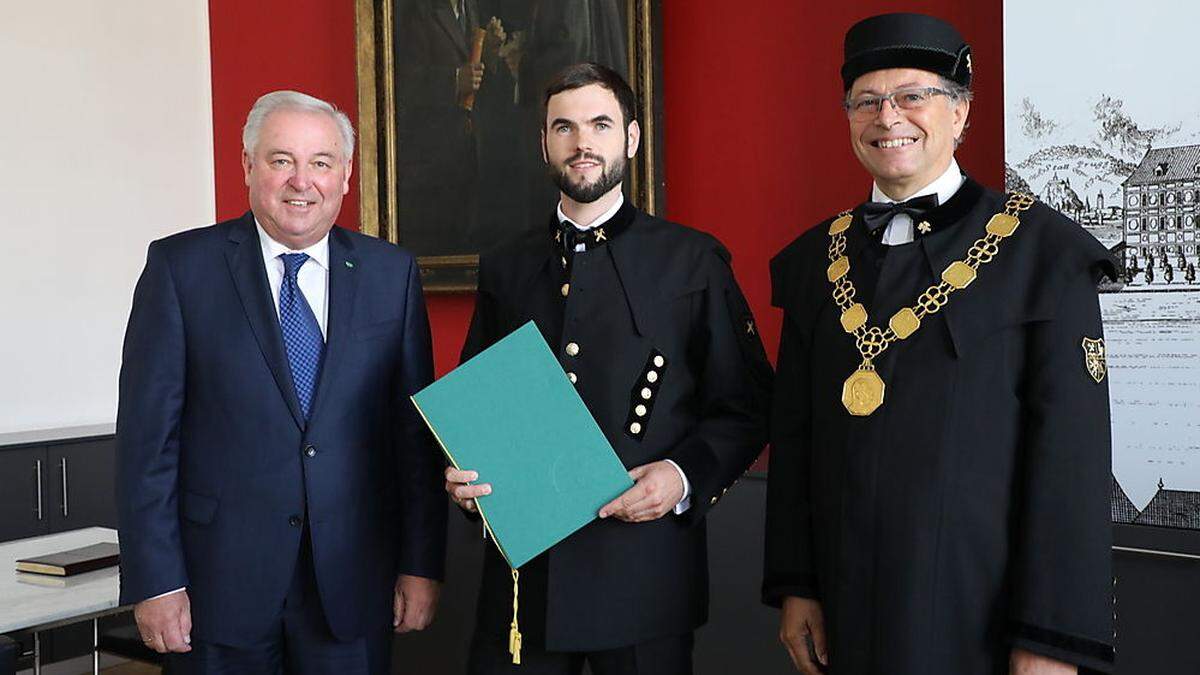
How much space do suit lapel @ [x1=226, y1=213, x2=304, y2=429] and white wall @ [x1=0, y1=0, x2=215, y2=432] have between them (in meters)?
3.20

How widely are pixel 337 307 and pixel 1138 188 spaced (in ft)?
5.60

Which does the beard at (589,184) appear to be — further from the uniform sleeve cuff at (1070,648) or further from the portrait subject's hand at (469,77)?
the portrait subject's hand at (469,77)

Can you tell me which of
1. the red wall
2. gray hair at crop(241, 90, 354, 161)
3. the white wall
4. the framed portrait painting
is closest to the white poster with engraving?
the red wall

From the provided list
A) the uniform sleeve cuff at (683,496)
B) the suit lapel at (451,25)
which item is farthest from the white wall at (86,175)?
the uniform sleeve cuff at (683,496)

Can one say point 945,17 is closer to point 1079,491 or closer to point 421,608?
point 1079,491

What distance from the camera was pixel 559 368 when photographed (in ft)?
6.57

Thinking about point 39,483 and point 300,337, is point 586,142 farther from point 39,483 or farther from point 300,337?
point 39,483

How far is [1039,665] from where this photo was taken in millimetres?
1703

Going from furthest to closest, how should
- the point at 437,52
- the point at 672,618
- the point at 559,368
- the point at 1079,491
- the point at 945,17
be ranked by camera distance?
the point at 437,52 < the point at 945,17 < the point at 672,618 < the point at 559,368 < the point at 1079,491

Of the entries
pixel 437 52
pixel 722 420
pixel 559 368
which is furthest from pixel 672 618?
pixel 437 52

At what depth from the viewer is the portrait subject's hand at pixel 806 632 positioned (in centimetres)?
198

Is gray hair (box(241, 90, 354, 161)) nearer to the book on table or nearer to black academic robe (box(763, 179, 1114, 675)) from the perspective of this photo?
black academic robe (box(763, 179, 1114, 675))

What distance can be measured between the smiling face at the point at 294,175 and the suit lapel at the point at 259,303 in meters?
0.06

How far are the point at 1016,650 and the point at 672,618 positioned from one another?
69 centimetres
